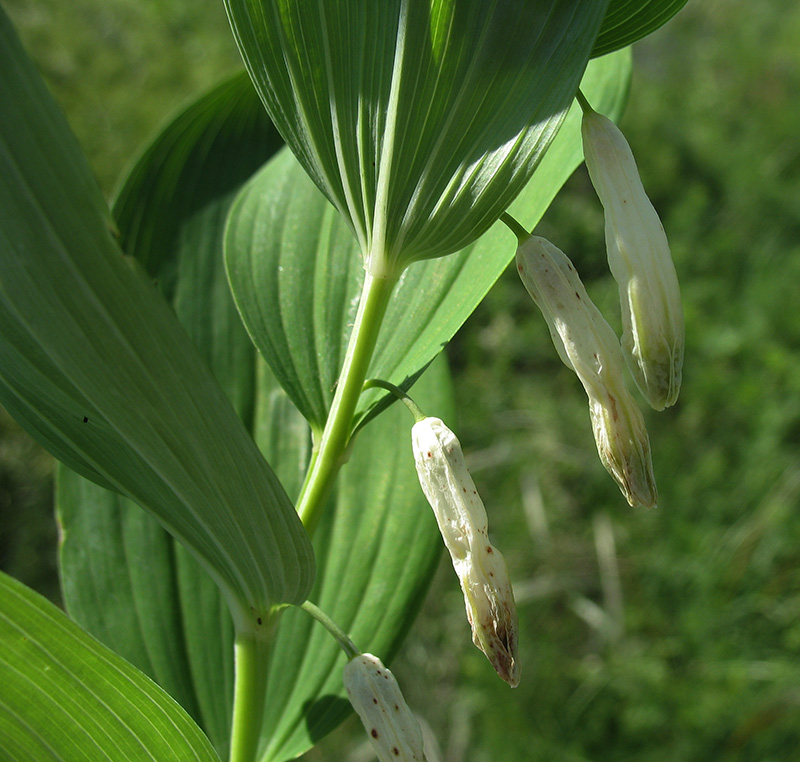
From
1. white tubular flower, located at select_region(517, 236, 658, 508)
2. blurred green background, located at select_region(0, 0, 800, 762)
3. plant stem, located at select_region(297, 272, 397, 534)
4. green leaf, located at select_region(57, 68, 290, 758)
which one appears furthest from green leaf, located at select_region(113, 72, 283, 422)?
blurred green background, located at select_region(0, 0, 800, 762)

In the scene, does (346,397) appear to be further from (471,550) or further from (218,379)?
(218,379)

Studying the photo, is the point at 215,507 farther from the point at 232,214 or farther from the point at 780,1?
the point at 780,1

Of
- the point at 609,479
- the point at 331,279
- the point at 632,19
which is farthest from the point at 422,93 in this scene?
the point at 609,479

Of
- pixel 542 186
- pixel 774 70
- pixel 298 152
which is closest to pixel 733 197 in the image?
pixel 774 70

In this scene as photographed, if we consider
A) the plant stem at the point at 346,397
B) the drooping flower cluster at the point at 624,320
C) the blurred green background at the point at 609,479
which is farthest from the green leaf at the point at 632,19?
the blurred green background at the point at 609,479

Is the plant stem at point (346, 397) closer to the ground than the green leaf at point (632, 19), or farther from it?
closer to the ground

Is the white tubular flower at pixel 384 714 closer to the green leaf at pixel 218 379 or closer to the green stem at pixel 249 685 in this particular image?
the green stem at pixel 249 685
